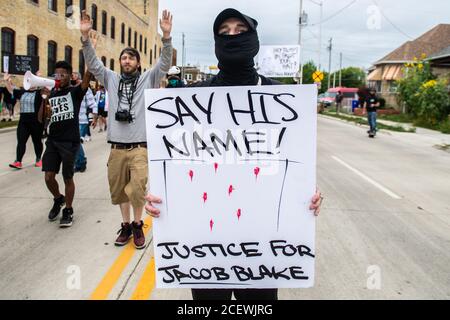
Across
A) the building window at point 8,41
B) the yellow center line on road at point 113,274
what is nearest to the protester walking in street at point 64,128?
the yellow center line on road at point 113,274

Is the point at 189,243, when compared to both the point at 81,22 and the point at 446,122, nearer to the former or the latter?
the point at 81,22

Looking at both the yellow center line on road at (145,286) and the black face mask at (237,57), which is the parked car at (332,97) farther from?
the black face mask at (237,57)

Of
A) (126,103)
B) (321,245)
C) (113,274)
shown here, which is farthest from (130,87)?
(321,245)

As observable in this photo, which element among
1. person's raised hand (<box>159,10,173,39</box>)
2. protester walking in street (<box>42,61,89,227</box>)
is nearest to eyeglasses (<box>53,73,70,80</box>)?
protester walking in street (<box>42,61,89,227</box>)

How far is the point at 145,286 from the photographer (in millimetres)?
3672

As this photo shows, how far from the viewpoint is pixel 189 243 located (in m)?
2.34

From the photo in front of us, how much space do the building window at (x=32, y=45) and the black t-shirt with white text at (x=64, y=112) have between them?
23.0 metres

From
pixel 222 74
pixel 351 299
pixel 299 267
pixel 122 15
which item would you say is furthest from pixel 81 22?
pixel 122 15

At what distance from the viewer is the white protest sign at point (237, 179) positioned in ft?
7.41

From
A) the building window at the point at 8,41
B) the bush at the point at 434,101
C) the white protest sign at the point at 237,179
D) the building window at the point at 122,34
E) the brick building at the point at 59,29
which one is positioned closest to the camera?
the white protest sign at the point at 237,179

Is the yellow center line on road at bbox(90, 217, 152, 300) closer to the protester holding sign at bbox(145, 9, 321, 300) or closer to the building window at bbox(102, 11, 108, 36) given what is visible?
the protester holding sign at bbox(145, 9, 321, 300)

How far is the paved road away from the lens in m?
3.64

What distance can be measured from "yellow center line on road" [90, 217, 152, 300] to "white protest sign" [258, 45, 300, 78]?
30.1m

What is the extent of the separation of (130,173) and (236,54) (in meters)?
2.35
